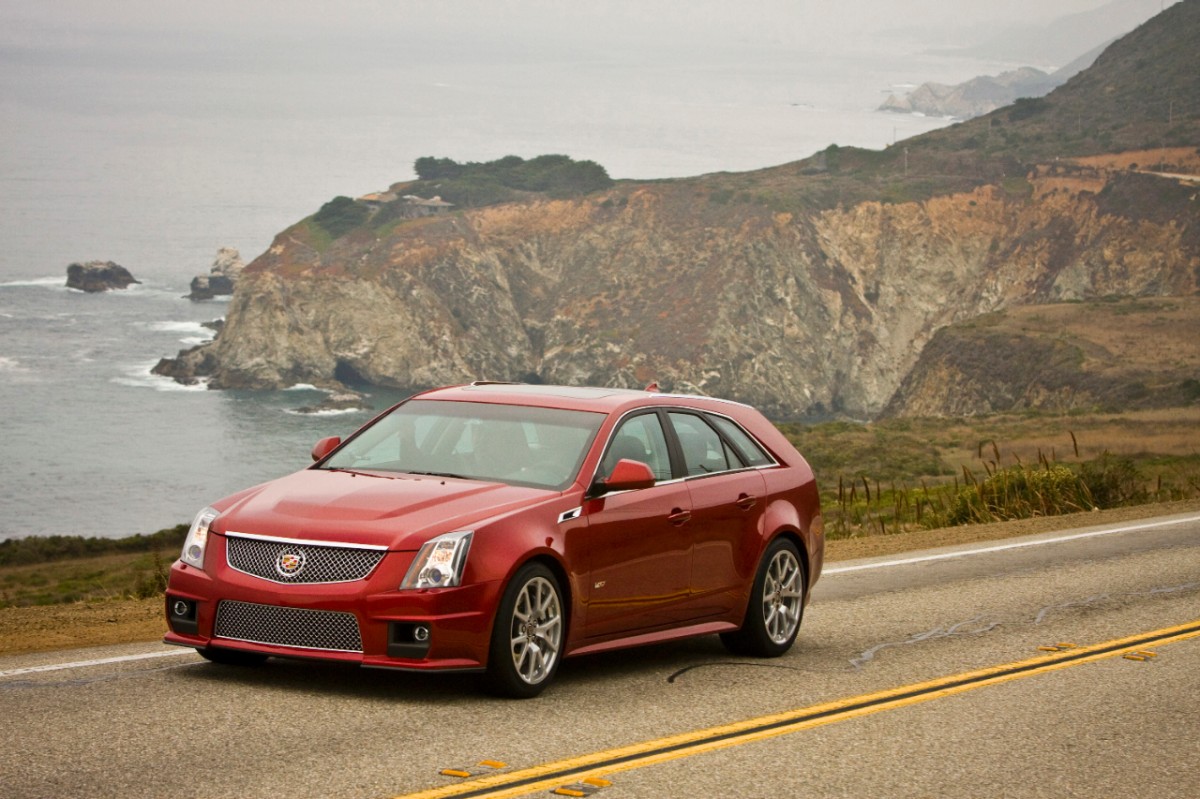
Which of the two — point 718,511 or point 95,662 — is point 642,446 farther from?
point 95,662

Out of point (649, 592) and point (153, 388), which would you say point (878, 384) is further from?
point (649, 592)

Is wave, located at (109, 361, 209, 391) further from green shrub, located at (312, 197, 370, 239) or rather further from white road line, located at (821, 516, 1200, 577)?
white road line, located at (821, 516, 1200, 577)

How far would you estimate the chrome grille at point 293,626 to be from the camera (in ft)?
24.7

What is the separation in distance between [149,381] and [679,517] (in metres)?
182

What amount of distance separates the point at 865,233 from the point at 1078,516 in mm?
151773

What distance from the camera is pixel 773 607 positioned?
9.83 meters

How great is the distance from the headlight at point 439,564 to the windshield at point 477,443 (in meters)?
0.92


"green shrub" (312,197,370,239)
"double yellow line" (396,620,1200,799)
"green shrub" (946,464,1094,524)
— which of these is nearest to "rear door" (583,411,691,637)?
"double yellow line" (396,620,1200,799)

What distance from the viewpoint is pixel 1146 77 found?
621 ft

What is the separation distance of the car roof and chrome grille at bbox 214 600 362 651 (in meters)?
1.82

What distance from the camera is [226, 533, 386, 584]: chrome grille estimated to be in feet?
24.8

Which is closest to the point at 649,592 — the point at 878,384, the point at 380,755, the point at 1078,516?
the point at 380,755

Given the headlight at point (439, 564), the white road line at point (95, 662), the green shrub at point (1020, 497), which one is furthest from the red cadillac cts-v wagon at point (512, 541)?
the green shrub at point (1020, 497)

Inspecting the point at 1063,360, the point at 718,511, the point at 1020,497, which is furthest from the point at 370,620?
the point at 1063,360
